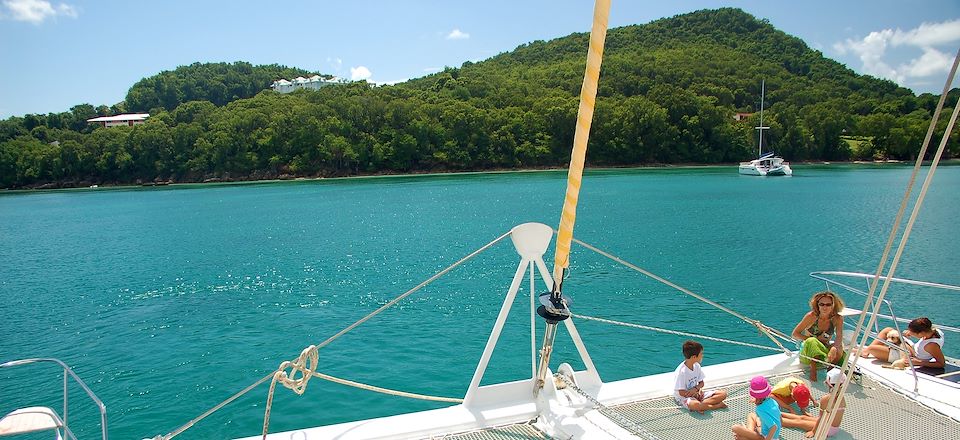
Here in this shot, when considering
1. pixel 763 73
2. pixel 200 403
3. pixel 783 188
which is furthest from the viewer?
pixel 763 73

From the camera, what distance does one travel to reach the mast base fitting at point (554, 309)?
493cm

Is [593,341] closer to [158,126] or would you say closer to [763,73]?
[158,126]

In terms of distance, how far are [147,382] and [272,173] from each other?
99196 millimetres

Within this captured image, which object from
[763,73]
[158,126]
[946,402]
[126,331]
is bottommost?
[126,331]

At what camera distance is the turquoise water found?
12.6 meters

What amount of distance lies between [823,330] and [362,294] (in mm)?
15941

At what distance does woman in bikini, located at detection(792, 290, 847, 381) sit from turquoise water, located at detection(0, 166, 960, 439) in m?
6.15

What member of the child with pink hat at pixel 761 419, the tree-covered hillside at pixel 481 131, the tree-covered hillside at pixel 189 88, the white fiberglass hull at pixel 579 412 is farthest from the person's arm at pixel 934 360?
the tree-covered hillside at pixel 189 88

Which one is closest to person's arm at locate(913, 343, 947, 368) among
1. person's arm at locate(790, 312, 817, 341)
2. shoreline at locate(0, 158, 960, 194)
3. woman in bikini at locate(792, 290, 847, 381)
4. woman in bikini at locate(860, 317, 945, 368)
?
woman in bikini at locate(860, 317, 945, 368)

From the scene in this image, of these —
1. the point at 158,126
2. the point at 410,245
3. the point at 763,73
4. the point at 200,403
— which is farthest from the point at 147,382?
the point at 763,73

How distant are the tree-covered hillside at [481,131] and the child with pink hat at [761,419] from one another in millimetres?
104986

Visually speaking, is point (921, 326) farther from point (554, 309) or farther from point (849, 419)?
point (554, 309)

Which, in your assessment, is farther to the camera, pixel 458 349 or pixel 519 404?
pixel 458 349

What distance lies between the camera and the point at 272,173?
4186 inches
